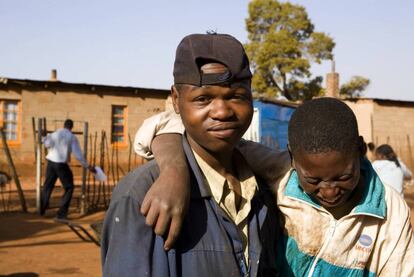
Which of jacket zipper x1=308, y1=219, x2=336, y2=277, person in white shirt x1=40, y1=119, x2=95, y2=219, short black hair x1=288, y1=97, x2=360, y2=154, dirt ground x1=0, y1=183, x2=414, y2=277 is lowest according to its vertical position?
dirt ground x1=0, y1=183, x2=414, y2=277

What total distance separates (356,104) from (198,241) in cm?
1921

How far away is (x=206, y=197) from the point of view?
1484 millimetres

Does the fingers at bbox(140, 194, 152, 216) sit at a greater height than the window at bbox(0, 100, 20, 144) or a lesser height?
greater

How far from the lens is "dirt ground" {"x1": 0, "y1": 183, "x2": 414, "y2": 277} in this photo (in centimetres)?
594

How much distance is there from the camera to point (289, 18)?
26516 millimetres

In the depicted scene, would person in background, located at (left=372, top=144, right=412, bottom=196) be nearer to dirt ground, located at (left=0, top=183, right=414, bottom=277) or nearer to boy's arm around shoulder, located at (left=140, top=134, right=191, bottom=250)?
dirt ground, located at (left=0, top=183, right=414, bottom=277)

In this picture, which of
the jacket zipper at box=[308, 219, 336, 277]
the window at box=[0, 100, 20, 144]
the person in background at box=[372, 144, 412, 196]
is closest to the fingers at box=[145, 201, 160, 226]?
the jacket zipper at box=[308, 219, 336, 277]

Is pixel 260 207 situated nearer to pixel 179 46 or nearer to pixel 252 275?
pixel 252 275

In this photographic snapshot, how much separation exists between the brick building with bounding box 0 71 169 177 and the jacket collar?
44.3 ft

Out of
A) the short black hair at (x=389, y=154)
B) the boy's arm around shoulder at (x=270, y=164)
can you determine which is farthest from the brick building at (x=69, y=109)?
the boy's arm around shoulder at (x=270, y=164)

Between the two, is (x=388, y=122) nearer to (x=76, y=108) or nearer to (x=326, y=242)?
(x=76, y=108)

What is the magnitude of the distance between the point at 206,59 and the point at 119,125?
16263mm

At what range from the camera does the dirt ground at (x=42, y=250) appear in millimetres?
5941

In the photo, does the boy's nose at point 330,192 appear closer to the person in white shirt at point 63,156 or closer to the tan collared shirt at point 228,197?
the tan collared shirt at point 228,197
